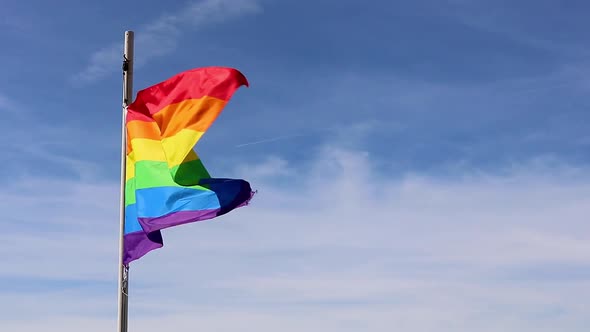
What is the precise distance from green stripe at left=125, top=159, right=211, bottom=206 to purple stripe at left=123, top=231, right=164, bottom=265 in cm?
130

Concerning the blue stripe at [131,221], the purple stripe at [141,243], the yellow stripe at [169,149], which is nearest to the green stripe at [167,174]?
the yellow stripe at [169,149]

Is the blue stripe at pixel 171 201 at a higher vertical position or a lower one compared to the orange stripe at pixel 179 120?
lower

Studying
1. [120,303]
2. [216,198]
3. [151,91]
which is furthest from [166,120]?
[120,303]

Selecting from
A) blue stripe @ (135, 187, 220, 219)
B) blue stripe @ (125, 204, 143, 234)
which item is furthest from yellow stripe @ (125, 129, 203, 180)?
blue stripe @ (125, 204, 143, 234)

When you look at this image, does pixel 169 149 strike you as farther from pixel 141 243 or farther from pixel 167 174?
pixel 141 243

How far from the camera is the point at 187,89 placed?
2309 cm

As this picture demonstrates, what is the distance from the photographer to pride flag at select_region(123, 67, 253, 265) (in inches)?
880

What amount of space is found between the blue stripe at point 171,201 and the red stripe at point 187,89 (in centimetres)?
217

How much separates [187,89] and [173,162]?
6.83 ft

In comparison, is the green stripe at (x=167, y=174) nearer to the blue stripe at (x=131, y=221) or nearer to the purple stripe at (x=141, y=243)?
the blue stripe at (x=131, y=221)

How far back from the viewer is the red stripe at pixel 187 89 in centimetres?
2269

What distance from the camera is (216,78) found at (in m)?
22.8

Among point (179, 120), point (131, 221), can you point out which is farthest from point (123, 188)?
point (179, 120)

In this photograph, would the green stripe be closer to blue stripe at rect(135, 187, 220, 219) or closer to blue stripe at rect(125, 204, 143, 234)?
blue stripe at rect(135, 187, 220, 219)
